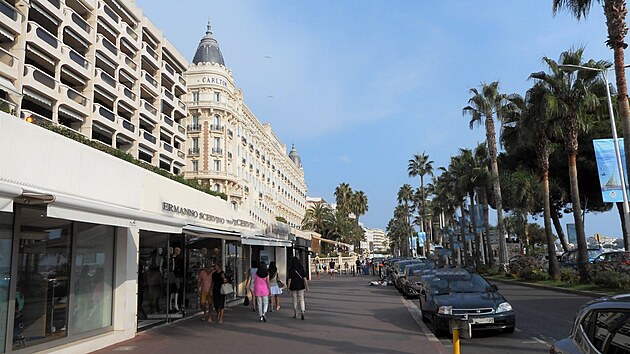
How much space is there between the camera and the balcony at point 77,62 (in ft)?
118

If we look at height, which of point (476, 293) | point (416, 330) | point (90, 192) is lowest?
point (416, 330)

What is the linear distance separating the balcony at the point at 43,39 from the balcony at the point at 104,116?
5.22 m

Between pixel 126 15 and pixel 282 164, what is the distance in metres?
47.8

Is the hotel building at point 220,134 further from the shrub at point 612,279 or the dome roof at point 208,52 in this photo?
the shrub at point 612,279

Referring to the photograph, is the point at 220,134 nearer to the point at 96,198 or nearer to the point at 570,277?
the point at 570,277

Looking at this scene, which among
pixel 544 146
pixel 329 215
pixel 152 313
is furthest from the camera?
pixel 329 215

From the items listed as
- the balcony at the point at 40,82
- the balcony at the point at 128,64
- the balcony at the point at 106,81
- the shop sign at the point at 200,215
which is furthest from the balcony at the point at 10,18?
the shop sign at the point at 200,215

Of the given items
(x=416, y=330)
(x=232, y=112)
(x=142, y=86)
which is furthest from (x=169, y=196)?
(x=232, y=112)

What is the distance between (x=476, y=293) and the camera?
1165 cm

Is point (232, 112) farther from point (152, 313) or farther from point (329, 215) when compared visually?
point (152, 313)

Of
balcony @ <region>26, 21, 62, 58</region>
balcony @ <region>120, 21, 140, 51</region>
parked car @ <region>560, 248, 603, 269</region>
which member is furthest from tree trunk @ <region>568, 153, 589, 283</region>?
balcony @ <region>120, 21, 140, 51</region>

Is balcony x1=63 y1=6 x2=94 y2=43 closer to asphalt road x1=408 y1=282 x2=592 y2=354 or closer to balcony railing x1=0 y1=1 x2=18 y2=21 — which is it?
balcony railing x1=0 y1=1 x2=18 y2=21

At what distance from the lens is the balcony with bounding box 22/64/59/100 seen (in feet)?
104

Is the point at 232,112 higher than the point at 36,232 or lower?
higher
